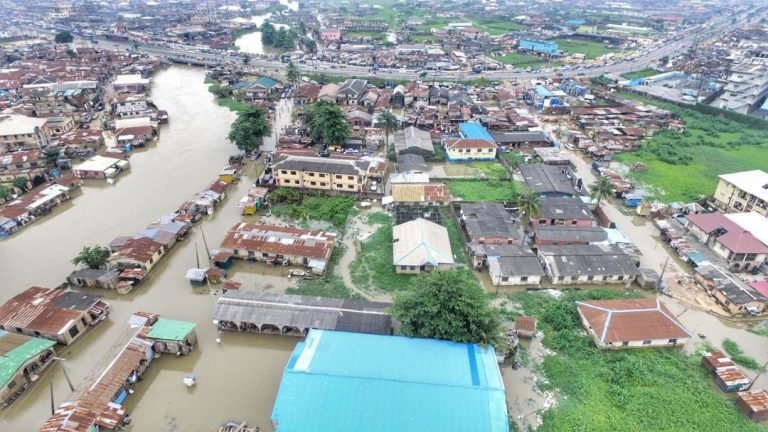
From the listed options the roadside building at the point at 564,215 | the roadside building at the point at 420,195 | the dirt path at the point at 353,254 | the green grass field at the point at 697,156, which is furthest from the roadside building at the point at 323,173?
the green grass field at the point at 697,156

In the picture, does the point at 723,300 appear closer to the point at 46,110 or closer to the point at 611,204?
the point at 611,204

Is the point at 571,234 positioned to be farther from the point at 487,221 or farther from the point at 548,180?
the point at 548,180

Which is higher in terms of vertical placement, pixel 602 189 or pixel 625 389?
pixel 602 189

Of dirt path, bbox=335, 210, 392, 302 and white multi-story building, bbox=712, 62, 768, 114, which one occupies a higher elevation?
white multi-story building, bbox=712, 62, 768, 114

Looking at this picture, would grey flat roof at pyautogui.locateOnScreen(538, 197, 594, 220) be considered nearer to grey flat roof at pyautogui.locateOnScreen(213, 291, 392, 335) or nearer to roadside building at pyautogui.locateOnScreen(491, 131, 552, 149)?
roadside building at pyautogui.locateOnScreen(491, 131, 552, 149)

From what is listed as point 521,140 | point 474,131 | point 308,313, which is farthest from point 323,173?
point 521,140

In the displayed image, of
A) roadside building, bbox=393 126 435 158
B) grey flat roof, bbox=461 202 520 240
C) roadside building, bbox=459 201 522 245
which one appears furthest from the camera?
roadside building, bbox=393 126 435 158

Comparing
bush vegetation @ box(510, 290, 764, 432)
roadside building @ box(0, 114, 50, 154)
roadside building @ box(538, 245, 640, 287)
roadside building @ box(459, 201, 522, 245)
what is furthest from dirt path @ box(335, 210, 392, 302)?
roadside building @ box(0, 114, 50, 154)
